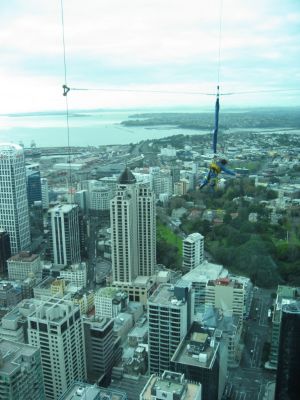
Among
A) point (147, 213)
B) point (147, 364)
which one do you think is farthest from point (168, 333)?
point (147, 213)

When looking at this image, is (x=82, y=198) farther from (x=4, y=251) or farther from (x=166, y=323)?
(x=166, y=323)

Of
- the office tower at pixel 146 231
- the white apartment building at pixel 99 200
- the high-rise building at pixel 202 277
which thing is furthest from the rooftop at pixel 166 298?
the white apartment building at pixel 99 200

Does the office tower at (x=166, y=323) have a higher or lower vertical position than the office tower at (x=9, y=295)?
higher

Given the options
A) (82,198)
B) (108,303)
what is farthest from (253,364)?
(82,198)

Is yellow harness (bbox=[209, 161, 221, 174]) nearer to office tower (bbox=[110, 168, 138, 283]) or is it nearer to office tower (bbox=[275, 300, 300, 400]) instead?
office tower (bbox=[275, 300, 300, 400])

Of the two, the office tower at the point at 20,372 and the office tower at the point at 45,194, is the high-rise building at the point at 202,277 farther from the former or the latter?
the office tower at the point at 45,194

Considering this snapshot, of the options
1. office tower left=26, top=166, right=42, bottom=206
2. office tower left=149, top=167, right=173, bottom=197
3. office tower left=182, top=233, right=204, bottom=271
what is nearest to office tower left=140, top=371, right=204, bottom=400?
office tower left=182, top=233, right=204, bottom=271

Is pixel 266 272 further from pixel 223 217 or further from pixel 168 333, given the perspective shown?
pixel 168 333
